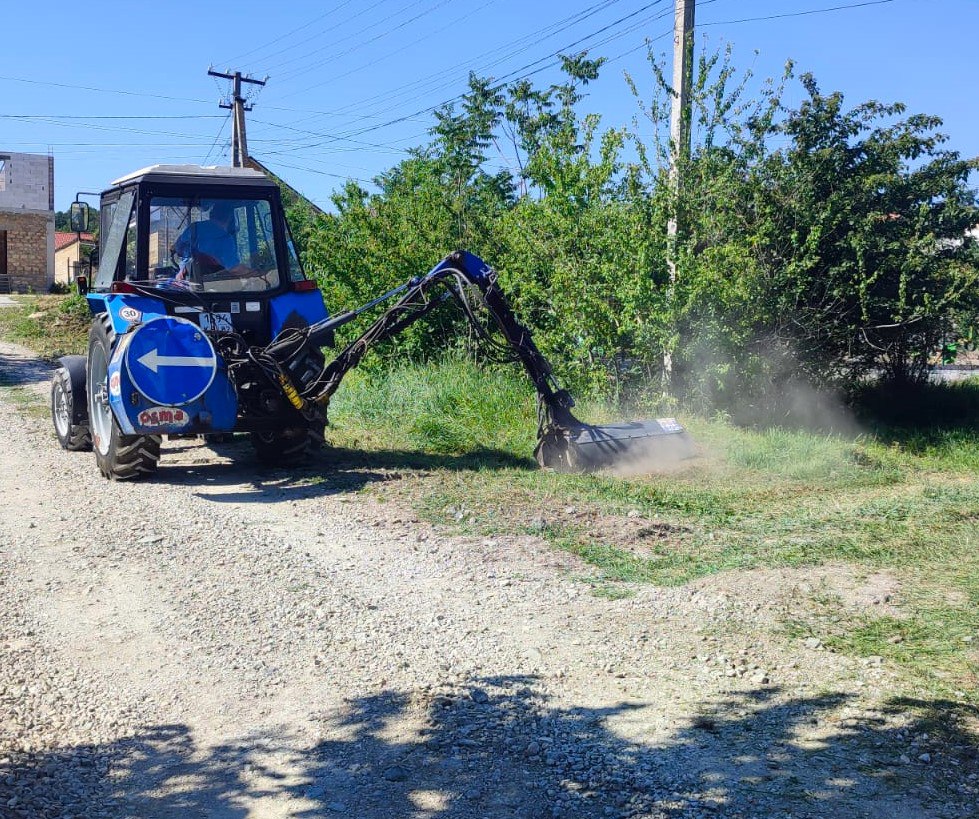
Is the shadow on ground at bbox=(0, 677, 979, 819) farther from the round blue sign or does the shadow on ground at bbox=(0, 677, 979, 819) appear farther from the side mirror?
the side mirror

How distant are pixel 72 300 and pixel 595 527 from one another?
1947 centimetres

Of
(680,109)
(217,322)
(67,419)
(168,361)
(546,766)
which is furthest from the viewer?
(680,109)

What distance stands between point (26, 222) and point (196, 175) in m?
30.7

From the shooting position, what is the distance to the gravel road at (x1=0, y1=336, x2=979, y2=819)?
12.1 feet

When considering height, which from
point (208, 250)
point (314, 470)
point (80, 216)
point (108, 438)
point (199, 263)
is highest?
point (80, 216)

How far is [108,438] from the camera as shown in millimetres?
9219

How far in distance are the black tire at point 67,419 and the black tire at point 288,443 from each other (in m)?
1.97

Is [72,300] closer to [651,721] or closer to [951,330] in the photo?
[951,330]

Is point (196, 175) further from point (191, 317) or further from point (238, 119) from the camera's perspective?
point (238, 119)

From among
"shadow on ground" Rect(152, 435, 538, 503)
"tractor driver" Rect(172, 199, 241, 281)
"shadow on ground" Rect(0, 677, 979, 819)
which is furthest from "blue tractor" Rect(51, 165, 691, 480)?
"shadow on ground" Rect(0, 677, 979, 819)

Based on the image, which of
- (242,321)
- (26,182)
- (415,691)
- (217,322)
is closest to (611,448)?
(242,321)

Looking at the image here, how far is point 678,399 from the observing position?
477 inches

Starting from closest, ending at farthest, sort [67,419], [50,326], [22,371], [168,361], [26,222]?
1. [168,361]
2. [67,419]
3. [22,371]
4. [50,326]
5. [26,222]

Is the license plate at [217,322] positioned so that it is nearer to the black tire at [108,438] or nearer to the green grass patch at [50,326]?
the black tire at [108,438]
